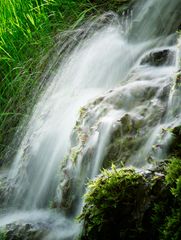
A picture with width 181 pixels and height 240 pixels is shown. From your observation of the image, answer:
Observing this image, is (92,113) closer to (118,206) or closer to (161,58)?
(161,58)

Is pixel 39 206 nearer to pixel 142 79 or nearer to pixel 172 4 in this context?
pixel 142 79

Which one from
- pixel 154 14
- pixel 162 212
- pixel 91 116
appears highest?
pixel 154 14

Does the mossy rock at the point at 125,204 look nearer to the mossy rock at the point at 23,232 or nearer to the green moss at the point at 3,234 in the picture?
the mossy rock at the point at 23,232

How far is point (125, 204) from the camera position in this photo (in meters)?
2.04

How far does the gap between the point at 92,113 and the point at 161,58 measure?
0.61 m

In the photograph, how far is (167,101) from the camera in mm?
2658

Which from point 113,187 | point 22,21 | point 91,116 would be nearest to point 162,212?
point 113,187

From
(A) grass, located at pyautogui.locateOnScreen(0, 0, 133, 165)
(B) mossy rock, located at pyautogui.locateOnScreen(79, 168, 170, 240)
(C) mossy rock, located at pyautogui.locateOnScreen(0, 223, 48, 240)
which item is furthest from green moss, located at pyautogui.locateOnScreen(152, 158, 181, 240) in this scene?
(A) grass, located at pyautogui.locateOnScreen(0, 0, 133, 165)

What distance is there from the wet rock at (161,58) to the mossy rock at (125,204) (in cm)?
122

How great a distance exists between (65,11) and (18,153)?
4.90 ft

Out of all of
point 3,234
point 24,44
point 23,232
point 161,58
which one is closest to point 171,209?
point 23,232

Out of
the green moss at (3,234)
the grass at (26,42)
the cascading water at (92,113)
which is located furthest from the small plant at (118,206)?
the grass at (26,42)

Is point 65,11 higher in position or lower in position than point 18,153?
higher

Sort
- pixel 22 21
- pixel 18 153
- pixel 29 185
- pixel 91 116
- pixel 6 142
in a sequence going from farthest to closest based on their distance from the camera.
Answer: pixel 22 21, pixel 6 142, pixel 18 153, pixel 29 185, pixel 91 116
